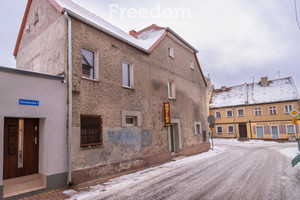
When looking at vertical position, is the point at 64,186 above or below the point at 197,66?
below

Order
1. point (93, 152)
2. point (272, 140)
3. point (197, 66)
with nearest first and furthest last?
point (93, 152), point (197, 66), point (272, 140)

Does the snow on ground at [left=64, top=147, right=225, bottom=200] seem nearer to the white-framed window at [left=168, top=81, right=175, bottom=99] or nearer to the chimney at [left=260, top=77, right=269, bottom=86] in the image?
the white-framed window at [left=168, top=81, right=175, bottom=99]

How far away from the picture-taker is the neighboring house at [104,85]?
7.57 meters

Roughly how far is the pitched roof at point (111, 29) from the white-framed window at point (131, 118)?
3499 millimetres

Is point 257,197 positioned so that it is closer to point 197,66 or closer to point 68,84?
point 68,84

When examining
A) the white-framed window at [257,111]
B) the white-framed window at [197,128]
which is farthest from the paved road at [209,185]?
the white-framed window at [257,111]

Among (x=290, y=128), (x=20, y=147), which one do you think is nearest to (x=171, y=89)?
(x=20, y=147)

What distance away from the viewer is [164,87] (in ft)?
42.2

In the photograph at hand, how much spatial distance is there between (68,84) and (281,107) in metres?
30.9

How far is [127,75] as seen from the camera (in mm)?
10414

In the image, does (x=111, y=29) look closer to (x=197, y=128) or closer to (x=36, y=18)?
(x=36, y=18)

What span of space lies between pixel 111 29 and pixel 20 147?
6.92 m

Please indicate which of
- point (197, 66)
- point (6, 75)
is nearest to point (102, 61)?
point (6, 75)

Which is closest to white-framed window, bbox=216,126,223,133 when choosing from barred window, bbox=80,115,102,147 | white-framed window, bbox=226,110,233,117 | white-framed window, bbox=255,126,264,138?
white-framed window, bbox=226,110,233,117
